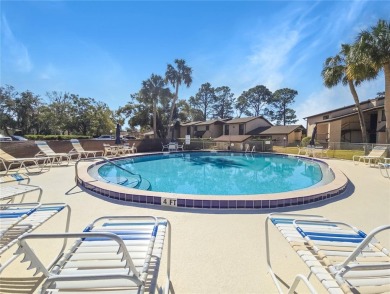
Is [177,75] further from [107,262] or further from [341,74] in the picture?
[107,262]

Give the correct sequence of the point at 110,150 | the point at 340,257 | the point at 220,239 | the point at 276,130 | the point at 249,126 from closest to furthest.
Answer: the point at 340,257
the point at 220,239
the point at 110,150
the point at 276,130
the point at 249,126

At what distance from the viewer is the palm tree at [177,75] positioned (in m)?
28.3

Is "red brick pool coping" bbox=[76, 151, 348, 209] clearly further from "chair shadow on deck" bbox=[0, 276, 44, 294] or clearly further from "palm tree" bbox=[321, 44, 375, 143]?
"palm tree" bbox=[321, 44, 375, 143]

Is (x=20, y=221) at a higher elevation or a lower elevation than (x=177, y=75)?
lower

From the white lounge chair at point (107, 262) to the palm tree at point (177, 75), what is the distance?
2650cm

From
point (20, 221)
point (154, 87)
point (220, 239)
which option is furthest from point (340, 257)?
point (154, 87)

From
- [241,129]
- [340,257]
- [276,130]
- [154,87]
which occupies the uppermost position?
[154,87]

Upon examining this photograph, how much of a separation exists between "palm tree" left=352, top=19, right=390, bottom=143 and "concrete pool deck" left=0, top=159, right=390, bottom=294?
1291 centimetres

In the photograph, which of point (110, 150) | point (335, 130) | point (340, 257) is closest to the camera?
point (340, 257)

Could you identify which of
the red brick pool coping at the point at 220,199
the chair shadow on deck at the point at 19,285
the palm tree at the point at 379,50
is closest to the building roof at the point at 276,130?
the palm tree at the point at 379,50

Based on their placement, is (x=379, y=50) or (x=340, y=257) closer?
(x=340, y=257)

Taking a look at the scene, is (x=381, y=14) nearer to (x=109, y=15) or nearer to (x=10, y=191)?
(x=109, y=15)

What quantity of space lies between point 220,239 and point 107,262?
2.08m

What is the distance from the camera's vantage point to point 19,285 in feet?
7.76
